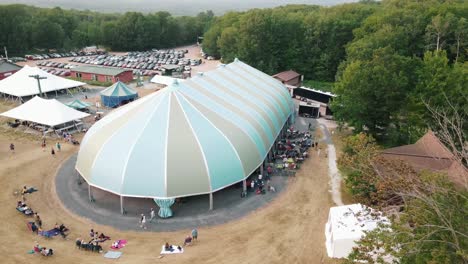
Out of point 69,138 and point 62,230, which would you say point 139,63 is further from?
point 62,230

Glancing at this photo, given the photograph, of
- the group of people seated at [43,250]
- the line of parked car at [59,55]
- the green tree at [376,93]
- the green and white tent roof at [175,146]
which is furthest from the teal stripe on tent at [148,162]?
the line of parked car at [59,55]

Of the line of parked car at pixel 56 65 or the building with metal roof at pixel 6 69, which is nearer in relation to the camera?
the building with metal roof at pixel 6 69

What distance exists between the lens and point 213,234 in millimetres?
22172

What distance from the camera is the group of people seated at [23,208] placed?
78.4 feet

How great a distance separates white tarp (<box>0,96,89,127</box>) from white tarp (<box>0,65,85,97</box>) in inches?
400

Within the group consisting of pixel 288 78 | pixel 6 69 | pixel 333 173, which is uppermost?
pixel 6 69

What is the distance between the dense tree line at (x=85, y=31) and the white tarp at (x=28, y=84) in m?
48.8

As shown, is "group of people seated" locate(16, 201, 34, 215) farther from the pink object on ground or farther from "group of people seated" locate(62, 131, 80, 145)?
"group of people seated" locate(62, 131, 80, 145)

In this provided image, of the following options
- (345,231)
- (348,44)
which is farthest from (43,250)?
(348,44)

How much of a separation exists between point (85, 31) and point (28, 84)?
7152 cm

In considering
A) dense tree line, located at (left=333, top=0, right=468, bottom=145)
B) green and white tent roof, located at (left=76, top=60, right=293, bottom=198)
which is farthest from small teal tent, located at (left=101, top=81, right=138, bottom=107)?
dense tree line, located at (left=333, top=0, right=468, bottom=145)

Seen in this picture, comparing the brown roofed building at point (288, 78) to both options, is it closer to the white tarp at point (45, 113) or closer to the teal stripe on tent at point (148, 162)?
the white tarp at point (45, 113)

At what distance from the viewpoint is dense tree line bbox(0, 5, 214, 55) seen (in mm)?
94312

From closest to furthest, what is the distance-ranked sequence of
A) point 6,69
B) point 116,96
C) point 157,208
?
point 157,208 < point 116,96 < point 6,69
